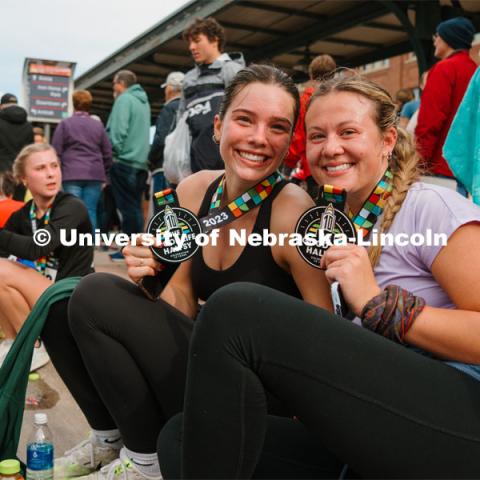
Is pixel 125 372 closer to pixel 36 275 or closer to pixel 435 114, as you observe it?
pixel 36 275

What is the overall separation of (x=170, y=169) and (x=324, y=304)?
321 centimetres

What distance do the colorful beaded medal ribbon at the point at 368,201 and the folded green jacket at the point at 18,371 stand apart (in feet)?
2.93

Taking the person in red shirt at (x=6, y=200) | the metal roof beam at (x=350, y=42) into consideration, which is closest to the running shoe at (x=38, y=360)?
the person in red shirt at (x=6, y=200)

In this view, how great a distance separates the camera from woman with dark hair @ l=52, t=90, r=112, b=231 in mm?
6523

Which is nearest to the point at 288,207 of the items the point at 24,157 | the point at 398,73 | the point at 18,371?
the point at 18,371

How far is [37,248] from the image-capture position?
3.63 m

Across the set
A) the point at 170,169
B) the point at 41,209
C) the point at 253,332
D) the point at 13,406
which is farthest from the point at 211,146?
the point at 253,332

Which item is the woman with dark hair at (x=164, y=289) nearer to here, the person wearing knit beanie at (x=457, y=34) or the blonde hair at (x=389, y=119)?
the blonde hair at (x=389, y=119)

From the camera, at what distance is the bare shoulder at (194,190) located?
2303mm

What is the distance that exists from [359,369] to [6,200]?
137 inches

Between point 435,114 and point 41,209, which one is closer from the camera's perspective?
point 41,209

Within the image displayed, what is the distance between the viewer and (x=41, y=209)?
12.7 ft

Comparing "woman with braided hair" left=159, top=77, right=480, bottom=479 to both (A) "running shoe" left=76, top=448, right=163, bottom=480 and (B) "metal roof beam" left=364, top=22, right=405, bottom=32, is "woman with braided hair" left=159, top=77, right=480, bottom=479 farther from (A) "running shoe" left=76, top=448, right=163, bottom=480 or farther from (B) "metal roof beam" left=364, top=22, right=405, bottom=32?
(B) "metal roof beam" left=364, top=22, right=405, bottom=32

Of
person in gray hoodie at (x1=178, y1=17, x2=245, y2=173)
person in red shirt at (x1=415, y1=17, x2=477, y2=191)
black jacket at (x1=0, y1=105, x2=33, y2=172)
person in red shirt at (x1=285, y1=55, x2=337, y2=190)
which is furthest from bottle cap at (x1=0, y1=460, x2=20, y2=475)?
black jacket at (x1=0, y1=105, x2=33, y2=172)
